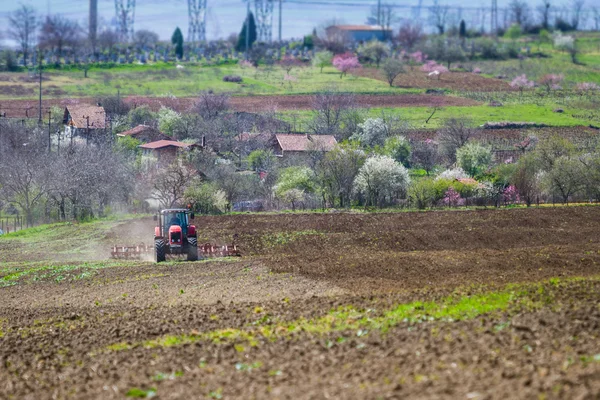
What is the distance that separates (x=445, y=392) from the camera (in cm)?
1286

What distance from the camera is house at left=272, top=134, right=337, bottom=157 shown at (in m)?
70.0

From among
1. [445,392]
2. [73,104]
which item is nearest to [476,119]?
[73,104]

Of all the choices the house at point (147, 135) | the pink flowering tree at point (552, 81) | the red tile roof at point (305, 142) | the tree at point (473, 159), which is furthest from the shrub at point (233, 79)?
the tree at point (473, 159)

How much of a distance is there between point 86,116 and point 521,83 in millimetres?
51711

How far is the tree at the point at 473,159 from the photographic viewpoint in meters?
68.6

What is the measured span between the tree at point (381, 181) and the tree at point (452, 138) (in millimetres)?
14699

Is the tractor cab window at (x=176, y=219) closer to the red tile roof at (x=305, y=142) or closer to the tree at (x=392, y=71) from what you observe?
the red tile roof at (x=305, y=142)

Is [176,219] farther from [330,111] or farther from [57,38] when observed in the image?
[57,38]

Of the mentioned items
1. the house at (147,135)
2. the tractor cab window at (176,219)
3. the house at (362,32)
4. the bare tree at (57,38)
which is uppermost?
the house at (362,32)

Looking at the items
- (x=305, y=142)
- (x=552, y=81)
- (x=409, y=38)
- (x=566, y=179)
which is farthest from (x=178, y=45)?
(x=566, y=179)

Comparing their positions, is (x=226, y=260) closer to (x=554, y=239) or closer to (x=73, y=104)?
(x=554, y=239)

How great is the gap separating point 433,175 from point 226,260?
36.5 meters

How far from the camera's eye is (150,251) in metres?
36.7

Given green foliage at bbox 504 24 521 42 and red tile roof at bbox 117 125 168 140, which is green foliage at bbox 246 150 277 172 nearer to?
red tile roof at bbox 117 125 168 140
